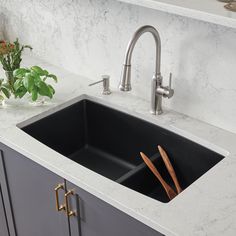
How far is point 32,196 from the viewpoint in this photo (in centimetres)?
192

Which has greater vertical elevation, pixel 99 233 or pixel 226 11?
pixel 226 11

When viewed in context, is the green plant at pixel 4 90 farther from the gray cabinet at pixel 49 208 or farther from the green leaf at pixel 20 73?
the gray cabinet at pixel 49 208

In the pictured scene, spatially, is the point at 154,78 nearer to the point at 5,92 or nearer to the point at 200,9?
the point at 200,9

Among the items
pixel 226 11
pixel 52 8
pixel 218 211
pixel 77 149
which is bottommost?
pixel 77 149

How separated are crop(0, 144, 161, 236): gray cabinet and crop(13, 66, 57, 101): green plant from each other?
0.27m

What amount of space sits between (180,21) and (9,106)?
85 cm

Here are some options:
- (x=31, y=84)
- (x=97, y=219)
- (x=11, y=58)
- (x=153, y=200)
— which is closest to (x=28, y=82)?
(x=31, y=84)

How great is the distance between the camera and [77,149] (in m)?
2.21

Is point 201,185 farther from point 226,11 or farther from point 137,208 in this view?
point 226,11

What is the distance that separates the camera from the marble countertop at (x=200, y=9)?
1467 millimetres

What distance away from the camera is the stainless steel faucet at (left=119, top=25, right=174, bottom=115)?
1.67m

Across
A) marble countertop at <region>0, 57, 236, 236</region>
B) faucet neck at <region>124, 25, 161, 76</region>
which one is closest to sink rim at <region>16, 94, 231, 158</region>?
marble countertop at <region>0, 57, 236, 236</region>

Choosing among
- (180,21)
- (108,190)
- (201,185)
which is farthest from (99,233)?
(180,21)

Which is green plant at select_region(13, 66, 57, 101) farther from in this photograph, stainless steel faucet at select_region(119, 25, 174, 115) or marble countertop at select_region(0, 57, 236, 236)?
stainless steel faucet at select_region(119, 25, 174, 115)
